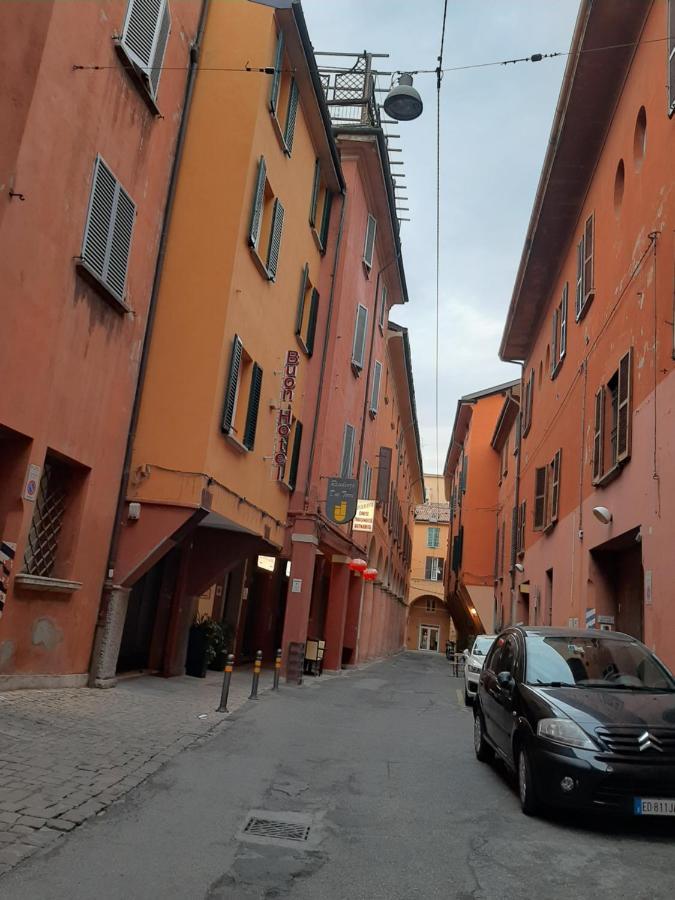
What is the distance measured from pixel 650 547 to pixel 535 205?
36.4 feet

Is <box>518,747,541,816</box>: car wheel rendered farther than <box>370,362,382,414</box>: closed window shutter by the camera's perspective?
No

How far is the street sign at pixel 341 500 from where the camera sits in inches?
771

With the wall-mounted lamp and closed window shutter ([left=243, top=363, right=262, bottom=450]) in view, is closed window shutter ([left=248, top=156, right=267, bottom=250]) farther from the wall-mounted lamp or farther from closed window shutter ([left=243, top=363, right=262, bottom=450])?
the wall-mounted lamp

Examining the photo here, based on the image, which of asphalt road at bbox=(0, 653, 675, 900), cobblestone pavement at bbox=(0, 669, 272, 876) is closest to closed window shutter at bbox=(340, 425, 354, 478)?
cobblestone pavement at bbox=(0, 669, 272, 876)

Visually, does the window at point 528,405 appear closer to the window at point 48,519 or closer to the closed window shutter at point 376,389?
the closed window shutter at point 376,389

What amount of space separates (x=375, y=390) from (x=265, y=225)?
13.3m

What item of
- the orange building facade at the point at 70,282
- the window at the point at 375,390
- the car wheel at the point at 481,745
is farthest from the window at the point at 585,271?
the window at the point at 375,390

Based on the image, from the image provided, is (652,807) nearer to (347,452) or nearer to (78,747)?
(78,747)

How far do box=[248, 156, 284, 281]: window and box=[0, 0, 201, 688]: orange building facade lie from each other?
164 centimetres

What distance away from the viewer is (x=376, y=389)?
2855 centimetres

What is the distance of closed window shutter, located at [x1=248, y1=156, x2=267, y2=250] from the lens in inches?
552

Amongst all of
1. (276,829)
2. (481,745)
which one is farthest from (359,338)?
(276,829)

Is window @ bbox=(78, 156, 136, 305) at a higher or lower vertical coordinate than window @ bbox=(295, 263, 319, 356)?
lower

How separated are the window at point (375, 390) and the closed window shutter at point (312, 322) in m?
7.59
